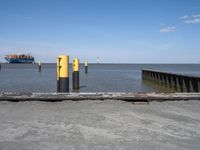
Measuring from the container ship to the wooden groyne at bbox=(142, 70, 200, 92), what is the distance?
129886 millimetres

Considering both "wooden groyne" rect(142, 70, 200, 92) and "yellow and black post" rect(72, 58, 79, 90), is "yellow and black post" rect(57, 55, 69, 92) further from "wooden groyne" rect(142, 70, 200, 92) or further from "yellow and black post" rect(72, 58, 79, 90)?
"yellow and black post" rect(72, 58, 79, 90)

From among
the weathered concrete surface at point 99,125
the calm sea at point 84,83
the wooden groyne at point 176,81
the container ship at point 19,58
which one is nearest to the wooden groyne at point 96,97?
the weathered concrete surface at point 99,125

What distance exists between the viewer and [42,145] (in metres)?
2.94

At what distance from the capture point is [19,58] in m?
150

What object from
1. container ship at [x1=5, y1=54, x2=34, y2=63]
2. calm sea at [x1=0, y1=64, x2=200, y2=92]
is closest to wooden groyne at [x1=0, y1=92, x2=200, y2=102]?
calm sea at [x1=0, y1=64, x2=200, y2=92]

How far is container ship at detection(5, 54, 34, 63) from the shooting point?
148 m

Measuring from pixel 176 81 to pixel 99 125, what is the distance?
1630 cm

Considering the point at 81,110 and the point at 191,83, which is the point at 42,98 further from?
the point at 191,83

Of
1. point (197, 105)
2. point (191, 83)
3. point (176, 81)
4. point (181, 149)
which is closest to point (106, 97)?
point (197, 105)

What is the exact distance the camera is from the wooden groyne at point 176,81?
14.4m

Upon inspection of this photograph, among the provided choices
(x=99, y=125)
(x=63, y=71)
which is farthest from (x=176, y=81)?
(x=99, y=125)

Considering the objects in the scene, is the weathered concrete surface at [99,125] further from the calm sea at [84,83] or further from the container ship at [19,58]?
the container ship at [19,58]

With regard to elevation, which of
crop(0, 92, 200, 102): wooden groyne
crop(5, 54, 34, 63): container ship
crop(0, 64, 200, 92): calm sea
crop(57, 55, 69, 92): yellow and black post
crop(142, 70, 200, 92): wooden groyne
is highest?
crop(5, 54, 34, 63): container ship

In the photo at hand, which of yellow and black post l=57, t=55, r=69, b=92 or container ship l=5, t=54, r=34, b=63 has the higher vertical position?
container ship l=5, t=54, r=34, b=63
